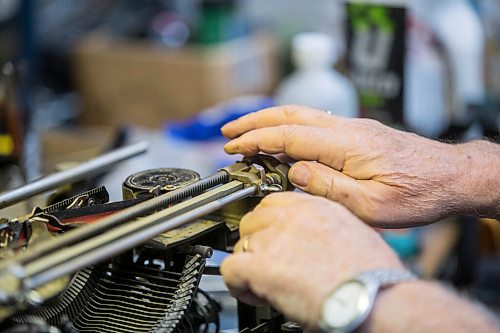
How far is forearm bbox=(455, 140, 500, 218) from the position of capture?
103 cm

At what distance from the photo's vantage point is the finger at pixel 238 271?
0.79 metres

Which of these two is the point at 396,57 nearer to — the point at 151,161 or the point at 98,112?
the point at 151,161

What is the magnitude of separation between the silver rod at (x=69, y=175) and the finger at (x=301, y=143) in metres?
0.18

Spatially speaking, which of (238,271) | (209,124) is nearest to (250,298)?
(238,271)

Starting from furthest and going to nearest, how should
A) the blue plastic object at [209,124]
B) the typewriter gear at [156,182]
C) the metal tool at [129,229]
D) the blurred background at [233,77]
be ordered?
1. the blue plastic object at [209,124]
2. the blurred background at [233,77]
3. the typewriter gear at [156,182]
4. the metal tool at [129,229]

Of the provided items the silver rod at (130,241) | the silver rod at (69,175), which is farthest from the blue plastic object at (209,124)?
the silver rod at (130,241)

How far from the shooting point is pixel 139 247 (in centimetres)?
90

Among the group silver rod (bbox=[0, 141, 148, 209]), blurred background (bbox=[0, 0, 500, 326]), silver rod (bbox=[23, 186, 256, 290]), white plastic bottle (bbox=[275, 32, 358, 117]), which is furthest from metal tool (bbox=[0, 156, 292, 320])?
white plastic bottle (bbox=[275, 32, 358, 117])

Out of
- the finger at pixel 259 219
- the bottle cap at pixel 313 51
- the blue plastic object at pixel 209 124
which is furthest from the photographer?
the blue plastic object at pixel 209 124

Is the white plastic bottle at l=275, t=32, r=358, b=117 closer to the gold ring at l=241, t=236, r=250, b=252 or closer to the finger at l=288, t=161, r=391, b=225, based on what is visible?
the finger at l=288, t=161, r=391, b=225

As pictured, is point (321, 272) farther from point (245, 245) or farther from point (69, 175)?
point (69, 175)

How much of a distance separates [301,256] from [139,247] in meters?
0.21

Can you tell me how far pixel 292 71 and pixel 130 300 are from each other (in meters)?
1.76

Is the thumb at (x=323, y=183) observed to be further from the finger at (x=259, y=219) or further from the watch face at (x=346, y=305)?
the watch face at (x=346, y=305)
